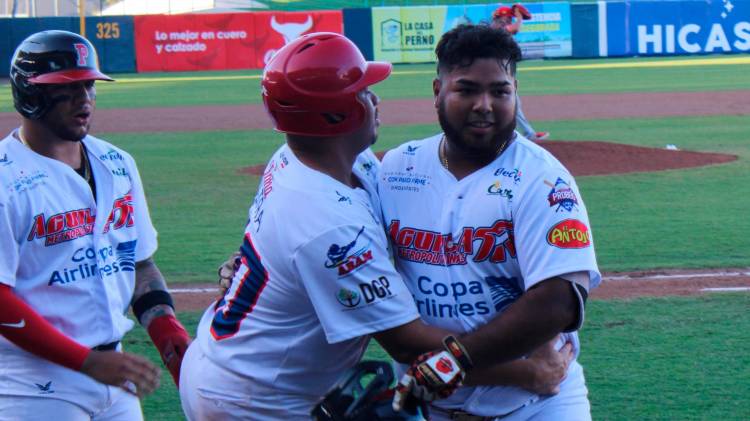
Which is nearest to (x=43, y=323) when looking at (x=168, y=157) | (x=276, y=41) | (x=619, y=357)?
(x=619, y=357)

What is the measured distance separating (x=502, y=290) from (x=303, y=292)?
580mm

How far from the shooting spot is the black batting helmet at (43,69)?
3.50 metres

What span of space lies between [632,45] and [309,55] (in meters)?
38.6

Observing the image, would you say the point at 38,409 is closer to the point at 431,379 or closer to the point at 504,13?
the point at 431,379

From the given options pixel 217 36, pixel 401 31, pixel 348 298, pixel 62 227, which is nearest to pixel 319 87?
pixel 348 298

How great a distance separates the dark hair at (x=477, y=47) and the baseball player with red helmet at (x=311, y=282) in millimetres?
192

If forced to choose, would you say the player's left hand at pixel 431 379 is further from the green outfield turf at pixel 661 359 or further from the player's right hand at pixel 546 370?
the green outfield turf at pixel 661 359

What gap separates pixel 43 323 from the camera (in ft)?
10.7

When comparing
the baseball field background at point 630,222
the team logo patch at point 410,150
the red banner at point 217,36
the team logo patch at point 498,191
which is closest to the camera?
the team logo patch at point 498,191

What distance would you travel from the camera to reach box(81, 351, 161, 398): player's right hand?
3.31 metres

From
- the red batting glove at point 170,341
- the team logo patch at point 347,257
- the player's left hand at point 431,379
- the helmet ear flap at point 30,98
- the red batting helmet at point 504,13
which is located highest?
the helmet ear flap at point 30,98

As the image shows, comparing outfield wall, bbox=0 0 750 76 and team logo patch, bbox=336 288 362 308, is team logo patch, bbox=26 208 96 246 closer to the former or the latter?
team logo patch, bbox=336 288 362 308

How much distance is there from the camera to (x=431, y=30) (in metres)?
39.7

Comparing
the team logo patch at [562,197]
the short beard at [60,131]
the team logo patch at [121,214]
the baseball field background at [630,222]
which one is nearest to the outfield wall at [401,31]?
the baseball field background at [630,222]
